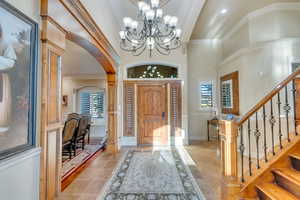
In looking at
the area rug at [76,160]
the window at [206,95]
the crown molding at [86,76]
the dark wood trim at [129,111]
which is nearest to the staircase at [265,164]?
the area rug at [76,160]

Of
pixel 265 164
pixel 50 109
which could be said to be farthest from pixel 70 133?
pixel 265 164

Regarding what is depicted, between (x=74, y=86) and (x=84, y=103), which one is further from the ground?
(x=74, y=86)

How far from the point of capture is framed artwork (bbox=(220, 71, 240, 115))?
201 inches

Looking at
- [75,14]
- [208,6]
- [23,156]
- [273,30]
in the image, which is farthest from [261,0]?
[23,156]

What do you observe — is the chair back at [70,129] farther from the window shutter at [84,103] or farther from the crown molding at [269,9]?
the crown molding at [269,9]

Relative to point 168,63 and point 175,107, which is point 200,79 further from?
point 175,107

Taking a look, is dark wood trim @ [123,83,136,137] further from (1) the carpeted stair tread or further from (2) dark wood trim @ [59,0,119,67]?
(1) the carpeted stair tread

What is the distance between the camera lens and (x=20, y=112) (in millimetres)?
1569

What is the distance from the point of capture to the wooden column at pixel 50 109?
1872 mm

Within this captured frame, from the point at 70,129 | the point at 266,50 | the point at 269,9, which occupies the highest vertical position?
the point at 269,9

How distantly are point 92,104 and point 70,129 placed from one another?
11.7ft

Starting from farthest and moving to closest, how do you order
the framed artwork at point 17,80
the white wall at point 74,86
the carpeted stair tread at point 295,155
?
1. the white wall at point 74,86
2. the carpeted stair tread at point 295,155
3. the framed artwork at point 17,80

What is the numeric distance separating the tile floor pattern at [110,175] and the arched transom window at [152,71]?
2.58m

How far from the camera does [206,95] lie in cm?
658
